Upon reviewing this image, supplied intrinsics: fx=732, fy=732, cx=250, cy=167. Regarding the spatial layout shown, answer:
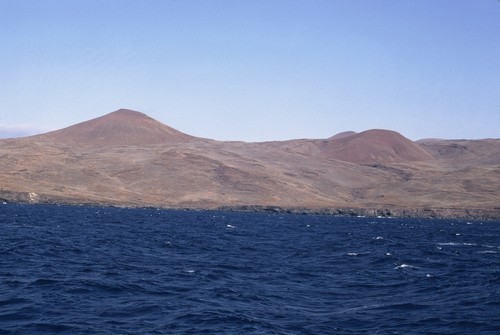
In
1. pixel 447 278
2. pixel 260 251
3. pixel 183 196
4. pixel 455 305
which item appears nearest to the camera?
pixel 455 305

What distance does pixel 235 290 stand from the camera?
3369cm

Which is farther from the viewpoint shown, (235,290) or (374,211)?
→ (374,211)

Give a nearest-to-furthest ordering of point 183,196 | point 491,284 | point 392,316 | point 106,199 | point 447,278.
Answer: point 392,316
point 491,284
point 447,278
point 106,199
point 183,196

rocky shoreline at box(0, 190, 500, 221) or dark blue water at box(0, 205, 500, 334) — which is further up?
dark blue water at box(0, 205, 500, 334)

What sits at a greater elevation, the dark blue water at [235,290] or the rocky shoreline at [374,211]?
the dark blue water at [235,290]

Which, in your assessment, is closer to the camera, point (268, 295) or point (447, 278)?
point (268, 295)

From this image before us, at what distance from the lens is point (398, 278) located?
40469 millimetres

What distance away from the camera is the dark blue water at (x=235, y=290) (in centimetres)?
2591

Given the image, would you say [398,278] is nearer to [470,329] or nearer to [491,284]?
[491,284]

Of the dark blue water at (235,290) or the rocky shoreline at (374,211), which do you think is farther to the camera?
the rocky shoreline at (374,211)

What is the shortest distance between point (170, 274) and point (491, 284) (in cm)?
1665

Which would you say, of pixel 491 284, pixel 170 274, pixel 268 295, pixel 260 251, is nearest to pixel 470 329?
pixel 268 295

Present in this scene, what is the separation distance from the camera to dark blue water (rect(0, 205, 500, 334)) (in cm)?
2591

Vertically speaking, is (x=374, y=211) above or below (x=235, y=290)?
below
